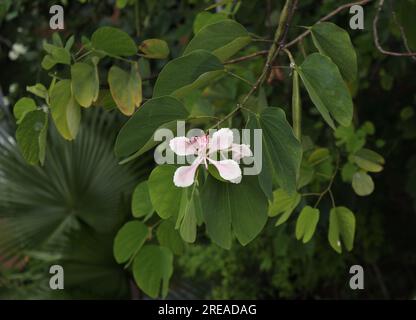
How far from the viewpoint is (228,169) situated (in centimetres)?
70

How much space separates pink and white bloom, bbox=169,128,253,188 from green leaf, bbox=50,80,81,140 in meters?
0.26

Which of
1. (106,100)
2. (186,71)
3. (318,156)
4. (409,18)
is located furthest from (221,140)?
(409,18)

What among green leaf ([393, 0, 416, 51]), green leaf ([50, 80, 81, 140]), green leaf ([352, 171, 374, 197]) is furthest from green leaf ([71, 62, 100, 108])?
green leaf ([393, 0, 416, 51])

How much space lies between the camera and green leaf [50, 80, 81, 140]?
942 mm

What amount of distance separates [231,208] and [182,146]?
0.09 m

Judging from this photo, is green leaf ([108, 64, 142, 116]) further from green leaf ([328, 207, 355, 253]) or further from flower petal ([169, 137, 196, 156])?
green leaf ([328, 207, 355, 253])

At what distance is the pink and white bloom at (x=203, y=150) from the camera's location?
71cm

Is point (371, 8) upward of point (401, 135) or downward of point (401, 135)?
upward

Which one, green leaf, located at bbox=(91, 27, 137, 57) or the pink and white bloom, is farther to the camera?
green leaf, located at bbox=(91, 27, 137, 57)

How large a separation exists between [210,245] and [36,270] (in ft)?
2.25

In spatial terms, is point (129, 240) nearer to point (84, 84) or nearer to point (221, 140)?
point (84, 84)

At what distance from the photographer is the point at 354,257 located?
2.67 meters

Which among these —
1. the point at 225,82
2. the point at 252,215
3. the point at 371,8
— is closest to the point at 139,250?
the point at 252,215

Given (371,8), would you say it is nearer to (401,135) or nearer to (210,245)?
(401,135)
